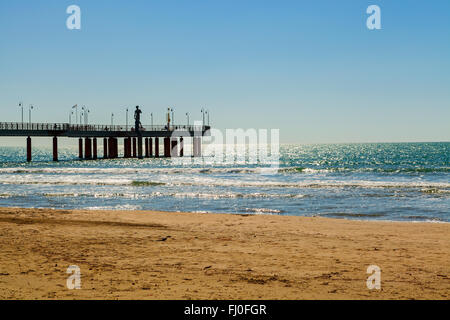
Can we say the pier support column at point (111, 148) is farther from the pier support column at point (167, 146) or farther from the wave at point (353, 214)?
the wave at point (353, 214)

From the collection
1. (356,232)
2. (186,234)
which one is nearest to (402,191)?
(356,232)

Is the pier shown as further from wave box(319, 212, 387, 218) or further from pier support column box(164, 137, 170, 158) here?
wave box(319, 212, 387, 218)

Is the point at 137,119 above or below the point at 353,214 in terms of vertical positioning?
above

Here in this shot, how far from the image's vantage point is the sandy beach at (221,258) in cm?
721

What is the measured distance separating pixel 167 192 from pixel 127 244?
17608mm

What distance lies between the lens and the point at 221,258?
9.60 m

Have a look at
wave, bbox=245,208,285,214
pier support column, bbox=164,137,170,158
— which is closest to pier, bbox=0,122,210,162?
pier support column, bbox=164,137,170,158

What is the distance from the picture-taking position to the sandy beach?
284 inches

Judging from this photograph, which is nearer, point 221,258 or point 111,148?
point 221,258

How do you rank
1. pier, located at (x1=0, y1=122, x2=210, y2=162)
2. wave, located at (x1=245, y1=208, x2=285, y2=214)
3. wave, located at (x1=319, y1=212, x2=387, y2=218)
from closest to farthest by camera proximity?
wave, located at (x1=319, y1=212, x2=387, y2=218) → wave, located at (x1=245, y1=208, x2=285, y2=214) → pier, located at (x1=0, y1=122, x2=210, y2=162)

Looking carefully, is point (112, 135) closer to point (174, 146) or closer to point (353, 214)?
point (174, 146)

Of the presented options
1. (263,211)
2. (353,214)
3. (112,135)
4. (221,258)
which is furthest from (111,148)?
(221,258)

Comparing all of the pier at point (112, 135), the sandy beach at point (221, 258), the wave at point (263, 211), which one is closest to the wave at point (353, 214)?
the wave at point (263, 211)
